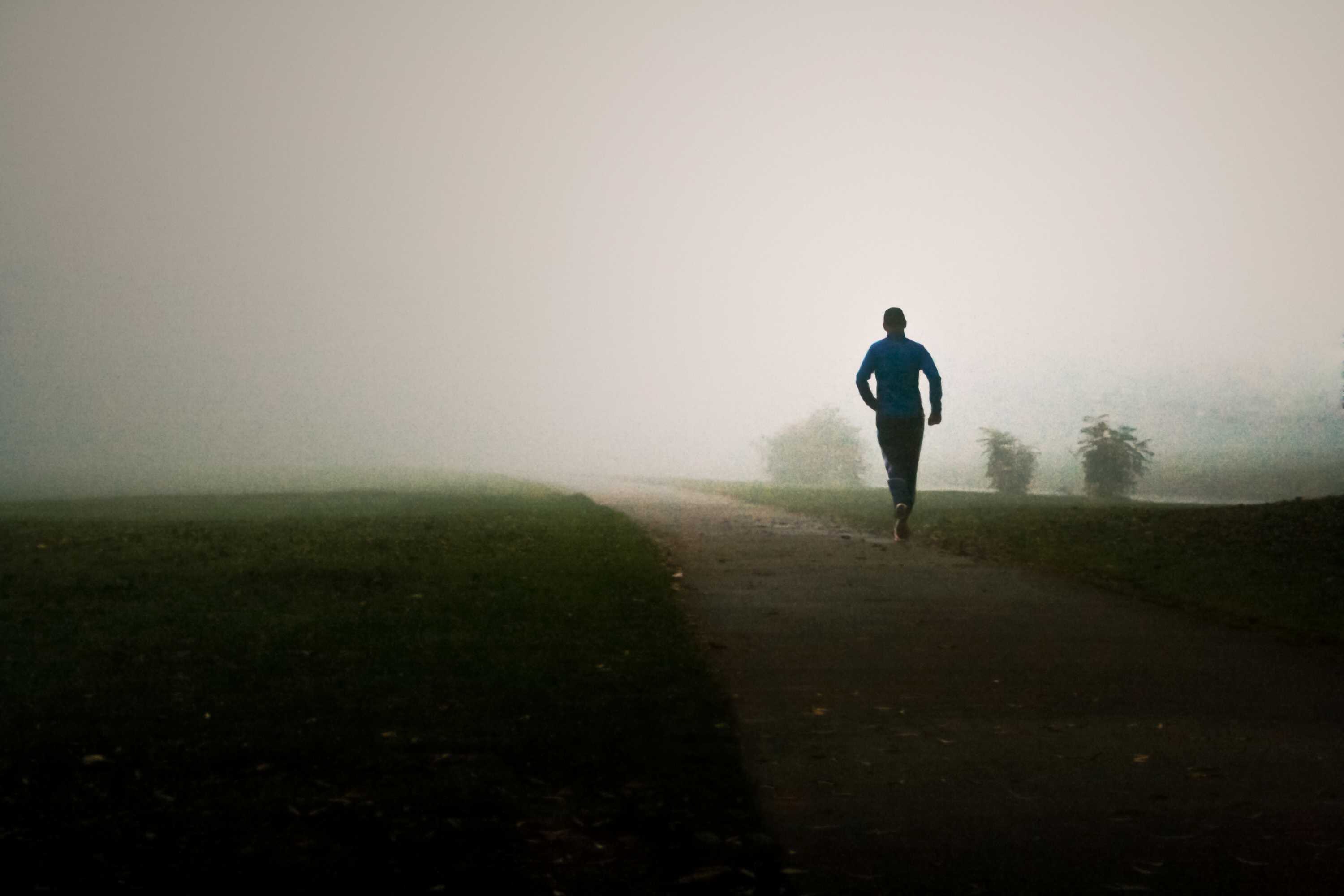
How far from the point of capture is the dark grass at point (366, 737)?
393cm

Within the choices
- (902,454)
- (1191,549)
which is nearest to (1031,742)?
(1191,549)

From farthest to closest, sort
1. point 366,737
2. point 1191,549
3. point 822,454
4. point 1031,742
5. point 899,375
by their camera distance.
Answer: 1. point 822,454
2. point 899,375
3. point 1191,549
4. point 366,737
5. point 1031,742

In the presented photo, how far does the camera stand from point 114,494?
66875 millimetres

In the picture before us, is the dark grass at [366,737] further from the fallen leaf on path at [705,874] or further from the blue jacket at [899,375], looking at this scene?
the blue jacket at [899,375]

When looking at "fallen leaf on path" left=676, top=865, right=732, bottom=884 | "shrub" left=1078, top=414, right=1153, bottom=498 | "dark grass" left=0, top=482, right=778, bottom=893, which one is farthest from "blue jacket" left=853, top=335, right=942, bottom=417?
"shrub" left=1078, top=414, right=1153, bottom=498

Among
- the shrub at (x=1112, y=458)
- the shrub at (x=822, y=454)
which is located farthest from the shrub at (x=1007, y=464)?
the shrub at (x=822, y=454)

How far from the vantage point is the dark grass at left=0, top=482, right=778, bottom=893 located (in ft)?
12.9

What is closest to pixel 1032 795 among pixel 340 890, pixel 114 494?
pixel 340 890

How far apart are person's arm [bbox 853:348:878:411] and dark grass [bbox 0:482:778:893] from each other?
5.26 metres

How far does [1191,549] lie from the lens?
14211mm

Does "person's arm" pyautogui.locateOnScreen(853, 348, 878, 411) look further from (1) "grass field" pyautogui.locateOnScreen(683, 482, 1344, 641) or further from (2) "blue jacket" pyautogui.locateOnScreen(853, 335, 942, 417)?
(1) "grass field" pyautogui.locateOnScreen(683, 482, 1344, 641)

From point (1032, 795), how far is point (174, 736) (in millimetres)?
4421

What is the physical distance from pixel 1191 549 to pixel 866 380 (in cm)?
512

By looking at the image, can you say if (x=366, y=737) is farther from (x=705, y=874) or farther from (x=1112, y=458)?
(x=1112, y=458)
